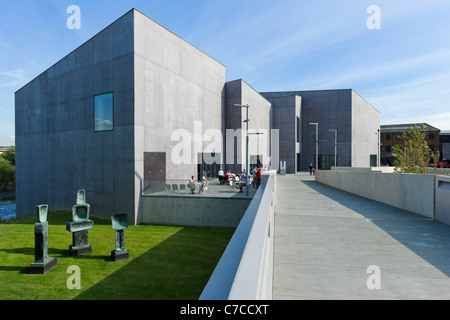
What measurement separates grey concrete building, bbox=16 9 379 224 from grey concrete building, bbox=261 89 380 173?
31.6 ft

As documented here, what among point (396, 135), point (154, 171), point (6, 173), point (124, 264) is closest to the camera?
point (124, 264)

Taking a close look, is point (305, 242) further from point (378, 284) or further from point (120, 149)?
point (120, 149)

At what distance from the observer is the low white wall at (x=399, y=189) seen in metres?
7.91

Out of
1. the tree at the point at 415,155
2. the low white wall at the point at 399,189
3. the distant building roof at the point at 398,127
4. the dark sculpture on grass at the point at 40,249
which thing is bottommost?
the dark sculpture on grass at the point at 40,249

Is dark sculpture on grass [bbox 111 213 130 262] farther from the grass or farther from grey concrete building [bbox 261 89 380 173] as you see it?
grey concrete building [bbox 261 89 380 173]

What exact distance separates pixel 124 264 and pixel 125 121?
393 inches

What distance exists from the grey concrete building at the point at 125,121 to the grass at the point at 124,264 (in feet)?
11.9

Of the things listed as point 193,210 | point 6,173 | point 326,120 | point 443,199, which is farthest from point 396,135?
point 6,173


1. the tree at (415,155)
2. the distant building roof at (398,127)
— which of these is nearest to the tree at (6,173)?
the tree at (415,155)

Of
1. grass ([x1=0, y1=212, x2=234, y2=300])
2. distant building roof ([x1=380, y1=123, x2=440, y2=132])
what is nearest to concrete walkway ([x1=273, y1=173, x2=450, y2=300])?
grass ([x1=0, y1=212, x2=234, y2=300])

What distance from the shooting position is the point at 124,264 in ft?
38.5

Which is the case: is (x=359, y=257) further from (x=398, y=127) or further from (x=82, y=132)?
(x=398, y=127)

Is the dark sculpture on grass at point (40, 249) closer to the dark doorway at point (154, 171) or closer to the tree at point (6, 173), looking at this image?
the dark doorway at point (154, 171)

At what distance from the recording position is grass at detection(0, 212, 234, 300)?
367 inches
